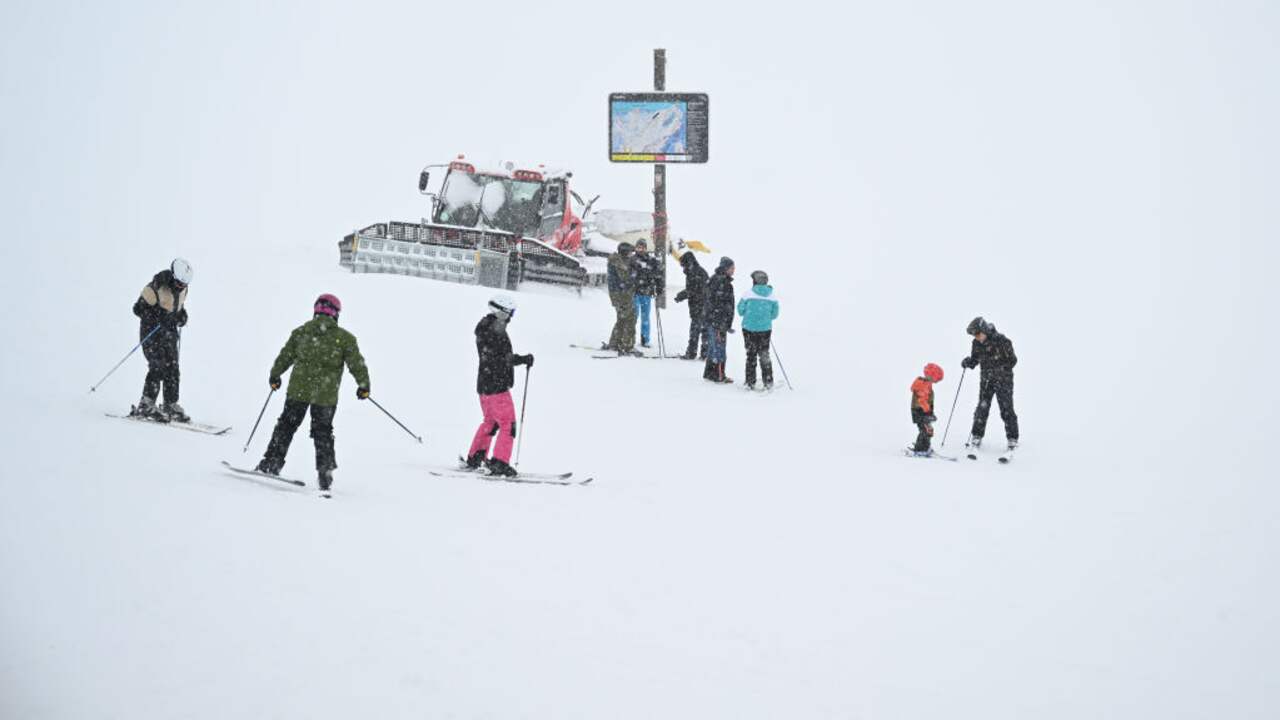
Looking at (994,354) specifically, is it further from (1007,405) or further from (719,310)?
(719,310)

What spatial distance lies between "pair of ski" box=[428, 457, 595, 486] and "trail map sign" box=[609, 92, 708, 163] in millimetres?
11874

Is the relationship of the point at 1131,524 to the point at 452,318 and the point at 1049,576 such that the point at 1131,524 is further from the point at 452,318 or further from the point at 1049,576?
the point at 452,318

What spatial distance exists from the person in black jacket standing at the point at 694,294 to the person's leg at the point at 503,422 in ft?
21.0

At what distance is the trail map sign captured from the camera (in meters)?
19.5

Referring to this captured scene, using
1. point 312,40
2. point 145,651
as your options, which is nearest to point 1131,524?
point 145,651

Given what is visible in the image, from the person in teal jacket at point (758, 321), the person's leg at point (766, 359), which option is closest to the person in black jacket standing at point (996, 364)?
the person in teal jacket at point (758, 321)

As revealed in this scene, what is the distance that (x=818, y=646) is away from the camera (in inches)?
214

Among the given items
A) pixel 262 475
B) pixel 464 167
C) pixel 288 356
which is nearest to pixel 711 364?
pixel 288 356

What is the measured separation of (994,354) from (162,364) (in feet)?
28.8

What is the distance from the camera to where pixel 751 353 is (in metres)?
13.9

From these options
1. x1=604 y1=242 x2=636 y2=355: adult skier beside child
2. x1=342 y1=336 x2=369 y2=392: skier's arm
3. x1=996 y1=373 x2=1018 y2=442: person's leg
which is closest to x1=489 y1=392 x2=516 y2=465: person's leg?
x1=342 y1=336 x2=369 y2=392: skier's arm

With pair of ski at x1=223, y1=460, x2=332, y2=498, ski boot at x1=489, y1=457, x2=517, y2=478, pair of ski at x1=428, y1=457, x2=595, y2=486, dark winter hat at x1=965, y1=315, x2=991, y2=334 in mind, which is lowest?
pair of ski at x1=428, y1=457, x2=595, y2=486

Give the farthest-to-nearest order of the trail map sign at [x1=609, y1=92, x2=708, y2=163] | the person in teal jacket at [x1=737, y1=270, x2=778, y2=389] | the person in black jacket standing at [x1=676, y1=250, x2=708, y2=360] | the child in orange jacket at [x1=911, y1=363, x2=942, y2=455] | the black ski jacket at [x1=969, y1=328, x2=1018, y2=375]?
the trail map sign at [x1=609, y1=92, x2=708, y2=163] → the person in black jacket standing at [x1=676, y1=250, x2=708, y2=360] → the person in teal jacket at [x1=737, y1=270, x2=778, y2=389] → the black ski jacket at [x1=969, y1=328, x2=1018, y2=375] → the child in orange jacket at [x1=911, y1=363, x2=942, y2=455]

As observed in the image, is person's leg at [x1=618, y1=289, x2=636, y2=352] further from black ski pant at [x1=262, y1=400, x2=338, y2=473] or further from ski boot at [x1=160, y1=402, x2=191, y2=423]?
black ski pant at [x1=262, y1=400, x2=338, y2=473]
